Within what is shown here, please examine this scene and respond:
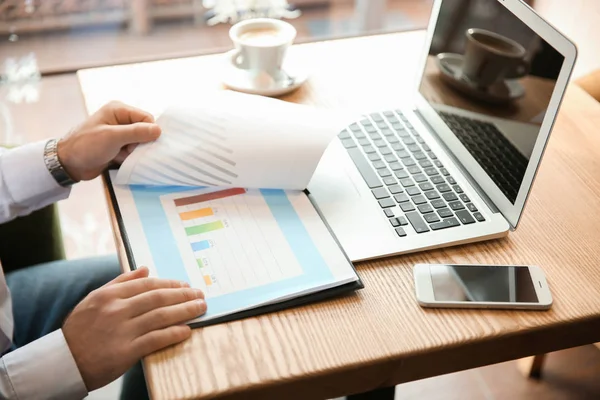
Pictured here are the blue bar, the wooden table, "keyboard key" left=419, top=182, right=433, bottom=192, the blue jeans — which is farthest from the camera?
the blue jeans

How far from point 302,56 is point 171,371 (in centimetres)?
76

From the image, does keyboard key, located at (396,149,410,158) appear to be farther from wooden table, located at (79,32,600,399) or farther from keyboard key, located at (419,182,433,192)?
wooden table, located at (79,32,600,399)

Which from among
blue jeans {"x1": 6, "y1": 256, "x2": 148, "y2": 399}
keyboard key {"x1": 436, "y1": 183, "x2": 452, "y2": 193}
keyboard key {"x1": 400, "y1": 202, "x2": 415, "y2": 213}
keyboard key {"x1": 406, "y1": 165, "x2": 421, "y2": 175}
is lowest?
blue jeans {"x1": 6, "y1": 256, "x2": 148, "y2": 399}

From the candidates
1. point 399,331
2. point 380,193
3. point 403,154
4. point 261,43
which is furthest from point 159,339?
point 261,43

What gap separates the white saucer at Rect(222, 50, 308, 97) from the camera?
1.13m

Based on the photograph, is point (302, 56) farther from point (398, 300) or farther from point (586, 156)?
point (398, 300)

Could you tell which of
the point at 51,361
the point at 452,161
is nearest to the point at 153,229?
the point at 51,361

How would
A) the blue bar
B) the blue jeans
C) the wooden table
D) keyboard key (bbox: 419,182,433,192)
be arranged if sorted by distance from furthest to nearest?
the blue jeans, keyboard key (bbox: 419,182,433,192), the blue bar, the wooden table

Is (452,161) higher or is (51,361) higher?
(452,161)

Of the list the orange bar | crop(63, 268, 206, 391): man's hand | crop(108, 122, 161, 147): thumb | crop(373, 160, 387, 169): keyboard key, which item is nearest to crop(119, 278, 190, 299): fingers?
crop(63, 268, 206, 391): man's hand

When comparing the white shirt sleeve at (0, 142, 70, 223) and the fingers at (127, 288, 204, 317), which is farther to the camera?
the white shirt sleeve at (0, 142, 70, 223)

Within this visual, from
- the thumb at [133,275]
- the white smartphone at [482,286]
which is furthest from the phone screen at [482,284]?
the thumb at [133,275]

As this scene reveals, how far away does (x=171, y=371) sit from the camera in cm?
68

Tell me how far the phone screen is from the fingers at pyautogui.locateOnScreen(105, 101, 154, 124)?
454 millimetres
